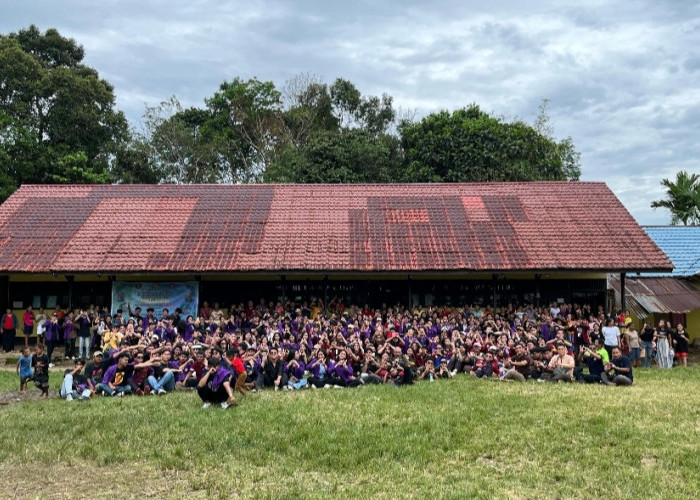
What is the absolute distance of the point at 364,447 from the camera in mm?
8766

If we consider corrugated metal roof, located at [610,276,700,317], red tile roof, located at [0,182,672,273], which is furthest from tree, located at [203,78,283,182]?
corrugated metal roof, located at [610,276,700,317]

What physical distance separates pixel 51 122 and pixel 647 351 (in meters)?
33.7

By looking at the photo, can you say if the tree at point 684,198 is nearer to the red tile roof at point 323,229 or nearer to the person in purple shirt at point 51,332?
the red tile roof at point 323,229

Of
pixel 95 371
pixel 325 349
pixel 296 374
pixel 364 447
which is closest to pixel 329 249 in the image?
pixel 325 349

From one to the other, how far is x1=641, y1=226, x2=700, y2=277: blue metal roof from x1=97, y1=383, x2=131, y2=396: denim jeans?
66.6ft

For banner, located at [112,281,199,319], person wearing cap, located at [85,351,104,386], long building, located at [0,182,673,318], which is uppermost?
long building, located at [0,182,673,318]

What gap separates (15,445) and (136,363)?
4422 mm

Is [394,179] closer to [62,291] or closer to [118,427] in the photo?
[62,291]

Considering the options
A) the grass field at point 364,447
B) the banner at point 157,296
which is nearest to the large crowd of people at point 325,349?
the banner at point 157,296

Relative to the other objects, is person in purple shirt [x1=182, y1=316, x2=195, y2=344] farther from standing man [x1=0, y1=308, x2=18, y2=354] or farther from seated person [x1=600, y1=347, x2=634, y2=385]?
seated person [x1=600, y1=347, x2=634, y2=385]

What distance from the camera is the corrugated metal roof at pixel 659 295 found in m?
21.2

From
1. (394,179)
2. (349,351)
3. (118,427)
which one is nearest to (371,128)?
(394,179)

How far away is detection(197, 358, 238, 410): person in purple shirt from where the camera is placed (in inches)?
451

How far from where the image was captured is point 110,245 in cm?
2180
